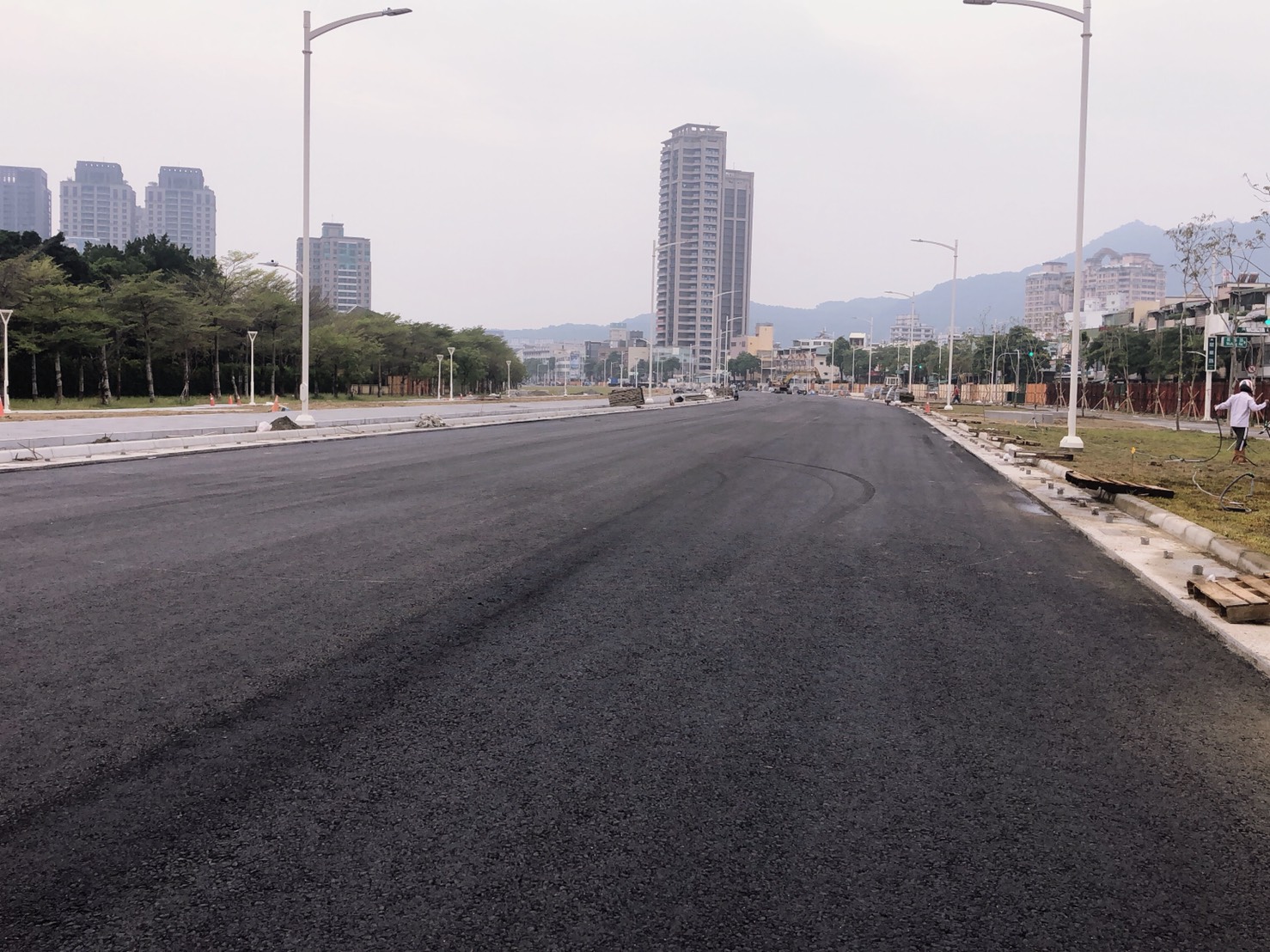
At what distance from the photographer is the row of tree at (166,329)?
5525 cm

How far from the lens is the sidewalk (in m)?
7.00

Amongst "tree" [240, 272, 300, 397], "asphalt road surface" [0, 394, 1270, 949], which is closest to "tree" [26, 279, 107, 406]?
"tree" [240, 272, 300, 397]

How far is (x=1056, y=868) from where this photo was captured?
3396mm

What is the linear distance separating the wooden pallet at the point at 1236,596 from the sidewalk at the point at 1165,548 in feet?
0.18

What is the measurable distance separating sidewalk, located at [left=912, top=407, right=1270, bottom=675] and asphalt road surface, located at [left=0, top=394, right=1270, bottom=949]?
23cm

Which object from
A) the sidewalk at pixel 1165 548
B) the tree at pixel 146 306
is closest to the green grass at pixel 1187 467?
the sidewalk at pixel 1165 548

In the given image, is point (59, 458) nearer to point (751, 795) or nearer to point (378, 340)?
point (751, 795)

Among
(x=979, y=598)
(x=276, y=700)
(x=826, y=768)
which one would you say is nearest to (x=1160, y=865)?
(x=826, y=768)

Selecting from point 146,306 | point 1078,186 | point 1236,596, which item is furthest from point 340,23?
point 146,306

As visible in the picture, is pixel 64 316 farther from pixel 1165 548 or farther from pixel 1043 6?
pixel 1165 548

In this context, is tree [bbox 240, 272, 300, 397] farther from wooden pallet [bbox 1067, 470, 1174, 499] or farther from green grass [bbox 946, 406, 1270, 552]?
wooden pallet [bbox 1067, 470, 1174, 499]

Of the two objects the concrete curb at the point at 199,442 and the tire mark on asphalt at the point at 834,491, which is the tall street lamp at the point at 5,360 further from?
the tire mark on asphalt at the point at 834,491

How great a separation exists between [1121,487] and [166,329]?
58.0 m

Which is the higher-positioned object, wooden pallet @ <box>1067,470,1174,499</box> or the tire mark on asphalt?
wooden pallet @ <box>1067,470,1174,499</box>
